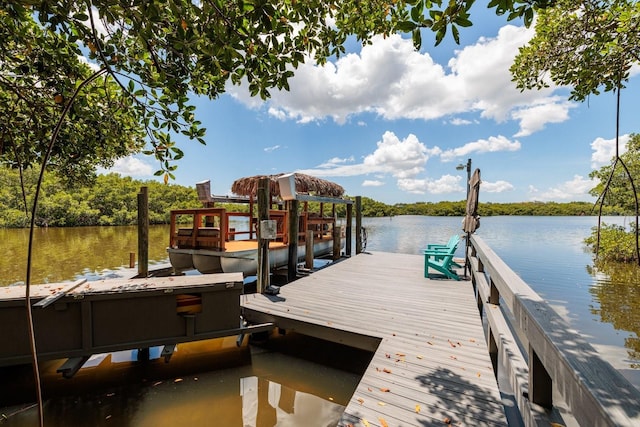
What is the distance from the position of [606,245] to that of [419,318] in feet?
52.2

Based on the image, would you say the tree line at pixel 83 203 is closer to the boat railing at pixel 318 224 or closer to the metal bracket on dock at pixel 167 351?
the boat railing at pixel 318 224

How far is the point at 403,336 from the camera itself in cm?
385

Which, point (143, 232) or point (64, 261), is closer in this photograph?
point (143, 232)

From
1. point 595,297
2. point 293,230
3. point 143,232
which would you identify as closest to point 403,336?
point 293,230

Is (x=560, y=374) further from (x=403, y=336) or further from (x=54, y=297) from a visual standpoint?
(x=54, y=297)

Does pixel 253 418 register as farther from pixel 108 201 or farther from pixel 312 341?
pixel 108 201

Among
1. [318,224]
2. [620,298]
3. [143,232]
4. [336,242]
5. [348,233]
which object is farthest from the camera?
[348,233]

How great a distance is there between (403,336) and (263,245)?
3246 millimetres

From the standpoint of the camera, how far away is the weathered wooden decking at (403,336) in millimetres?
2500

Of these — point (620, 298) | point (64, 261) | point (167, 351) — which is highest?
point (167, 351)

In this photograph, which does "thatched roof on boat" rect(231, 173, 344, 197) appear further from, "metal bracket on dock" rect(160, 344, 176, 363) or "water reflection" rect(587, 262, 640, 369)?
"water reflection" rect(587, 262, 640, 369)

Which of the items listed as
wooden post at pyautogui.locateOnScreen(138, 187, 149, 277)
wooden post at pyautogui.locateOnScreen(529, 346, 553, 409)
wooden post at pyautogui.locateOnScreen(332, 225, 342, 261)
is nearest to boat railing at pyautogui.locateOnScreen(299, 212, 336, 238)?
wooden post at pyautogui.locateOnScreen(332, 225, 342, 261)

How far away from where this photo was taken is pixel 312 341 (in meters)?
5.26

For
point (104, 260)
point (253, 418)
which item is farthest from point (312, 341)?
point (104, 260)
